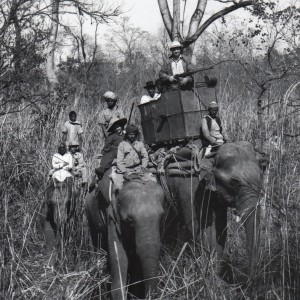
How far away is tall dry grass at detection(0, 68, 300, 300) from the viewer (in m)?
3.78

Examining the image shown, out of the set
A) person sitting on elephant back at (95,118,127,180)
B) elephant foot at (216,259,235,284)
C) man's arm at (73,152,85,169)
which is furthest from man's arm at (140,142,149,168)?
man's arm at (73,152,85,169)

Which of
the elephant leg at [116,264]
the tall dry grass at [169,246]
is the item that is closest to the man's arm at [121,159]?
the elephant leg at [116,264]

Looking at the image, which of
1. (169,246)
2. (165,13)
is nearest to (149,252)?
(169,246)

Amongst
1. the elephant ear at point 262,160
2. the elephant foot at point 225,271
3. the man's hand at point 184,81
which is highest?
the man's hand at point 184,81

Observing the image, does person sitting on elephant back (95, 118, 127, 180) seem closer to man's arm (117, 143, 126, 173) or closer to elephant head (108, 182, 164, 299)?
man's arm (117, 143, 126, 173)

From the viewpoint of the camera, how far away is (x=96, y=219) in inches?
235

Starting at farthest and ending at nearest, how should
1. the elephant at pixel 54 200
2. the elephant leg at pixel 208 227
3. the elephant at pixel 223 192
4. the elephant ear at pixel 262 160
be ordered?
the elephant at pixel 54 200
the elephant leg at pixel 208 227
the elephant ear at pixel 262 160
the elephant at pixel 223 192

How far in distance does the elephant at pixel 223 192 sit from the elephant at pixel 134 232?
0.36m

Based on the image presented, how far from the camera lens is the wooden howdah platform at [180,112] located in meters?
6.18

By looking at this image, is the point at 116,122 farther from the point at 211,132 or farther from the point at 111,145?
the point at 211,132

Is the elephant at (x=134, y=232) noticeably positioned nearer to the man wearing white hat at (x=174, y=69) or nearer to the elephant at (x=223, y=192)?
the elephant at (x=223, y=192)

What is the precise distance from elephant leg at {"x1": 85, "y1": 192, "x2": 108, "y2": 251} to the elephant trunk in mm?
1133

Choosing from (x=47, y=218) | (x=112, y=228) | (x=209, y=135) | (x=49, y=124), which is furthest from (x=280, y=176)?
(x=49, y=124)

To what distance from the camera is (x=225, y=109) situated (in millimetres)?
9055
